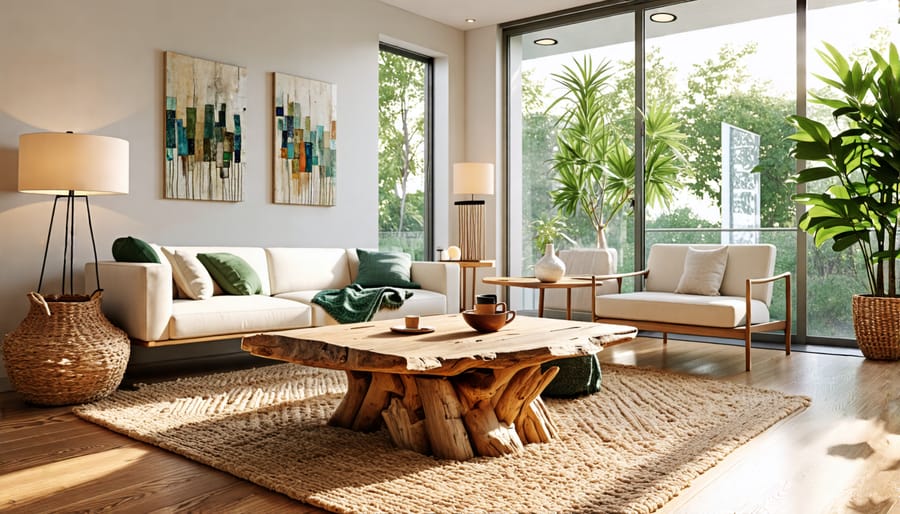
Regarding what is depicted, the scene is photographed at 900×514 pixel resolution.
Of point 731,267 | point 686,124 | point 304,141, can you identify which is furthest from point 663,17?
point 304,141

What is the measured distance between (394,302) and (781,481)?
2691 millimetres

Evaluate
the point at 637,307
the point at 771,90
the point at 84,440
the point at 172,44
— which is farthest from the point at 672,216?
the point at 84,440

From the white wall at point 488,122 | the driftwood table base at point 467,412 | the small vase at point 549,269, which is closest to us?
the driftwood table base at point 467,412

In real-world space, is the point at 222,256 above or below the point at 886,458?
above

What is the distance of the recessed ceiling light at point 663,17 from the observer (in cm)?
590

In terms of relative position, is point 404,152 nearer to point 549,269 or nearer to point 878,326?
point 549,269

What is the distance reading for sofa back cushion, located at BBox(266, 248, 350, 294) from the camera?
4.80 m

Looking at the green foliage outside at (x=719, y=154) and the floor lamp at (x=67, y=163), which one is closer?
the floor lamp at (x=67, y=163)

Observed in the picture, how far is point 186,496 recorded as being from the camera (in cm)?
213

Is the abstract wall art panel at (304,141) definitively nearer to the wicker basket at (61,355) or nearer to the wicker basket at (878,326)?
the wicker basket at (61,355)

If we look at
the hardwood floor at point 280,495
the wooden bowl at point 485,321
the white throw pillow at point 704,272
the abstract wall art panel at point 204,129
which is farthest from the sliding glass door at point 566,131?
the wooden bowl at point 485,321

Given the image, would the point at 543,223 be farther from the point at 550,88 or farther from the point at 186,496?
the point at 186,496

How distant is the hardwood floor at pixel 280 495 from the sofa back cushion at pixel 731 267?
1.33 m

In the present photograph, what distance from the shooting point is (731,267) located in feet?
16.1
